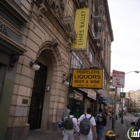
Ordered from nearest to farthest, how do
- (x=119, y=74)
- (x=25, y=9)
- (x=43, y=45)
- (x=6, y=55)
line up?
1. (x=6, y=55)
2. (x=25, y=9)
3. (x=119, y=74)
4. (x=43, y=45)

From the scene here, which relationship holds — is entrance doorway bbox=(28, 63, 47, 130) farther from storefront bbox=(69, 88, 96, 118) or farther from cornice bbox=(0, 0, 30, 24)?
cornice bbox=(0, 0, 30, 24)

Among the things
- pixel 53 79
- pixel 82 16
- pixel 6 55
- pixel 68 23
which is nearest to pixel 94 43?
pixel 82 16

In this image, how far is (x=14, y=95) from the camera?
26.8 ft

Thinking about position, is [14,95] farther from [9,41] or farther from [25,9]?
[25,9]

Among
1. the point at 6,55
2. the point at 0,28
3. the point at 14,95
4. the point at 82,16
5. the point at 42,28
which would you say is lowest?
the point at 14,95

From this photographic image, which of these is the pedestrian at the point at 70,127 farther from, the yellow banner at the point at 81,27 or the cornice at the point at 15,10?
the yellow banner at the point at 81,27

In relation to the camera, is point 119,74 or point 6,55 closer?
point 6,55

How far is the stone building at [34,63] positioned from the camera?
7.50m

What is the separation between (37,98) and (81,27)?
721 cm

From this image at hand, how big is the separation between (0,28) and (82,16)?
395 inches

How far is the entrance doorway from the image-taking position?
12.1 metres

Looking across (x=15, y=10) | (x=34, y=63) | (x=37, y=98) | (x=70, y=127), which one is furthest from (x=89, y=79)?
(x=15, y=10)

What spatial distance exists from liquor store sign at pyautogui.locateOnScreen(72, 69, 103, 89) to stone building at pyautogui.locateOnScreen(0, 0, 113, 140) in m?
1.02

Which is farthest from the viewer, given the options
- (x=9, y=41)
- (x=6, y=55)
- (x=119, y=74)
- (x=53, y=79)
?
(x=53, y=79)
